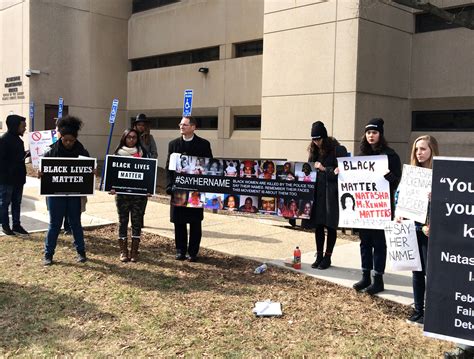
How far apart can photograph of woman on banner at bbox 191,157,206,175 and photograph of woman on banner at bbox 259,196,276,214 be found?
970 mm

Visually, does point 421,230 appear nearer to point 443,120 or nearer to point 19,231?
point 19,231

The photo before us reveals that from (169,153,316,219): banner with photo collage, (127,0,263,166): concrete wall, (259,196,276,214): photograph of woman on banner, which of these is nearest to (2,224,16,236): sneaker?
(169,153,316,219): banner with photo collage

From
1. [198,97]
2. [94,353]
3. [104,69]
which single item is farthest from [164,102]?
[94,353]

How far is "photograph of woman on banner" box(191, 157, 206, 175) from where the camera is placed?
23.0 ft

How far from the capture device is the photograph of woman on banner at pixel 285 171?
6.89m

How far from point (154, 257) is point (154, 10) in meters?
16.0

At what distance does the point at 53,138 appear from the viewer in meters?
11.4

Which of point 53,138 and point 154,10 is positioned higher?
point 154,10

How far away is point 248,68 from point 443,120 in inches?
264

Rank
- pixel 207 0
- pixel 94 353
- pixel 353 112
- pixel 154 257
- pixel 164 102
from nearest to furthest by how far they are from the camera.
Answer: pixel 94 353
pixel 154 257
pixel 353 112
pixel 207 0
pixel 164 102

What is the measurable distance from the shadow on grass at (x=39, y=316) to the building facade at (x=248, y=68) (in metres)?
7.50

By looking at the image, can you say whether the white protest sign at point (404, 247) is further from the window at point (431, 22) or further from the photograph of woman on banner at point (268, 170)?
the window at point (431, 22)

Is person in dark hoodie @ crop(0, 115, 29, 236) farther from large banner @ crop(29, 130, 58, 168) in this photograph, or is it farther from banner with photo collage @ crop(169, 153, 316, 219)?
banner with photo collage @ crop(169, 153, 316, 219)

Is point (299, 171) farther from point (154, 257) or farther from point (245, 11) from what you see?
point (245, 11)
